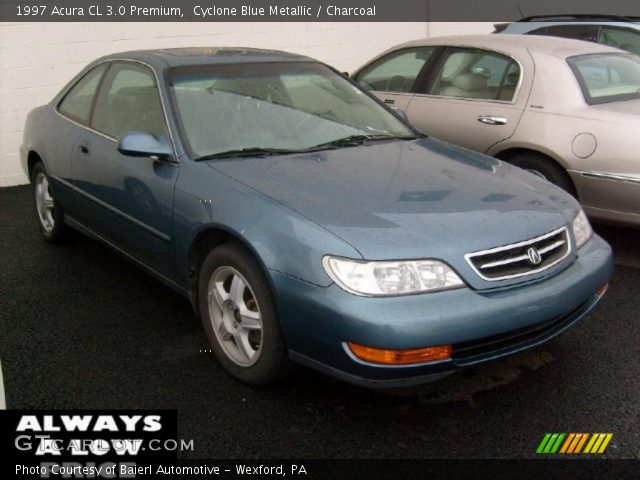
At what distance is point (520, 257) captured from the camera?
9.52ft

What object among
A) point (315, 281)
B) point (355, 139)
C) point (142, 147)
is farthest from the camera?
point (355, 139)

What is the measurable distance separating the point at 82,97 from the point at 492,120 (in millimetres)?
2913

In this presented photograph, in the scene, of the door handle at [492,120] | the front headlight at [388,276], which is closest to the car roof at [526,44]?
the door handle at [492,120]

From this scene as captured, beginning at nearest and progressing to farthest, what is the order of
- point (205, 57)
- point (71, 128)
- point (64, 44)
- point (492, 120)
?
point (205, 57) < point (71, 128) < point (492, 120) < point (64, 44)

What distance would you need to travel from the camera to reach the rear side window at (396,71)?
596 centimetres

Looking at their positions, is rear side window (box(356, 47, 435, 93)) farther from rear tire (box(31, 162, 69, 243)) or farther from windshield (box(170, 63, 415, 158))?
rear tire (box(31, 162, 69, 243))

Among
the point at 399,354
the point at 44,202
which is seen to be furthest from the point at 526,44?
the point at 44,202

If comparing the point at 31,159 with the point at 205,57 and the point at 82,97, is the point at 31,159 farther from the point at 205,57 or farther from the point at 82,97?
the point at 205,57

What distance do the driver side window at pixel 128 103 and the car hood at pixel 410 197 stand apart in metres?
0.67

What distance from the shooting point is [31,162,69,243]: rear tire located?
4.91m

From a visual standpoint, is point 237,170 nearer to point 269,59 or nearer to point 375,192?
point 375,192

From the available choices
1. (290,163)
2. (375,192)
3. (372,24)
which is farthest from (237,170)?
(372,24)

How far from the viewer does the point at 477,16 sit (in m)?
10.5

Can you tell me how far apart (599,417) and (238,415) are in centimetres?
153
